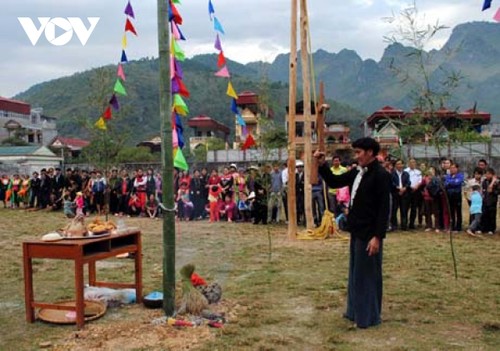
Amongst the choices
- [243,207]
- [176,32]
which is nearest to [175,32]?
[176,32]

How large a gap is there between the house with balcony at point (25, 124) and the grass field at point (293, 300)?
54.0m

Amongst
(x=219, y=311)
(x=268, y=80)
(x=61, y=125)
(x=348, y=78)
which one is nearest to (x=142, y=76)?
(x=61, y=125)

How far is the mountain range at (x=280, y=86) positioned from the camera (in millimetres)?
7699

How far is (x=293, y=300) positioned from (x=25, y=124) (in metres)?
65.1

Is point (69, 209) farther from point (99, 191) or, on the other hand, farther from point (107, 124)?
point (107, 124)

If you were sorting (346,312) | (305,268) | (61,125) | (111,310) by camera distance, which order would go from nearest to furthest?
1. (346,312)
2. (111,310)
3. (305,268)
4. (61,125)

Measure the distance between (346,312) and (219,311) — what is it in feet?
4.39

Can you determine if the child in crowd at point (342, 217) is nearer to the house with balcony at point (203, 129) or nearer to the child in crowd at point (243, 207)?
the child in crowd at point (243, 207)

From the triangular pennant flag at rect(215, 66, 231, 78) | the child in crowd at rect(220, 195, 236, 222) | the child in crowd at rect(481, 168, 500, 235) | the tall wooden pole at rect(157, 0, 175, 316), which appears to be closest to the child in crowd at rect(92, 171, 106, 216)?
the child in crowd at rect(220, 195, 236, 222)

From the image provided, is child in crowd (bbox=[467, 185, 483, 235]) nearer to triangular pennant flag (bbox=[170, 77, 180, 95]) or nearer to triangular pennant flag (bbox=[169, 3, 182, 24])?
triangular pennant flag (bbox=[170, 77, 180, 95])

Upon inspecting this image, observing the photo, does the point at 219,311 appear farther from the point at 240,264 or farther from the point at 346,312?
the point at 240,264

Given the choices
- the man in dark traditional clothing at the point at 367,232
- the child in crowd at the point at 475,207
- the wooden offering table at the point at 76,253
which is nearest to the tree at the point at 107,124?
the wooden offering table at the point at 76,253

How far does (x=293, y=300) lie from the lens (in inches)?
263

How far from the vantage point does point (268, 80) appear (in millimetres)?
11477
